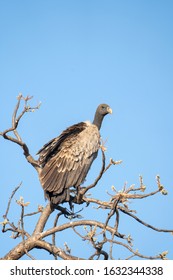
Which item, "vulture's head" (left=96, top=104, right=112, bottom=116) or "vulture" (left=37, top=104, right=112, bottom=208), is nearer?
"vulture" (left=37, top=104, right=112, bottom=208)

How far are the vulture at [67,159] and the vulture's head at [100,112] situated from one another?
0.60 m

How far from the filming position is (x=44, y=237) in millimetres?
8789

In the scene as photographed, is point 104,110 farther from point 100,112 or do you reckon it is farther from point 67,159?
point 67,159

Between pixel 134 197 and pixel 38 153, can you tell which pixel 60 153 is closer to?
pixel 38 153

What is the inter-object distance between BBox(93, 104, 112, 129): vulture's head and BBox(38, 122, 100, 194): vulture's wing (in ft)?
2.41

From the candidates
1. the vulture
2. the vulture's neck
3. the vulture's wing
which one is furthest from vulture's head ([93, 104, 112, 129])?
the vulture's wing

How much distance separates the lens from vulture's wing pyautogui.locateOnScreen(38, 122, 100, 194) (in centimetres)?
1029

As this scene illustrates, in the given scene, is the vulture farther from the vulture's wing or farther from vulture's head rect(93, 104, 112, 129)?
vulture's head rect(93, 104, 112, 129)

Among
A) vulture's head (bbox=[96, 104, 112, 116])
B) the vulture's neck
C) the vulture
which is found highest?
vulture's head (bbox=[96, 104, 112, 116])

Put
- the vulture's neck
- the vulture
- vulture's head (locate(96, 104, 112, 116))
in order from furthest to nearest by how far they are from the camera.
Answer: vulture's head (locate(96, 104, 112, 116)), the vulture's neck, the vulture

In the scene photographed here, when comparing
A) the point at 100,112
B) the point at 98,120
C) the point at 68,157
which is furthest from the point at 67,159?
the point at 100,112

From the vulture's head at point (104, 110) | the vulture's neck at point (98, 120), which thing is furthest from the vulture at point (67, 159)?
the vulture's head at point (104, 110)

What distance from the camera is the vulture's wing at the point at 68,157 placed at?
10289mm
